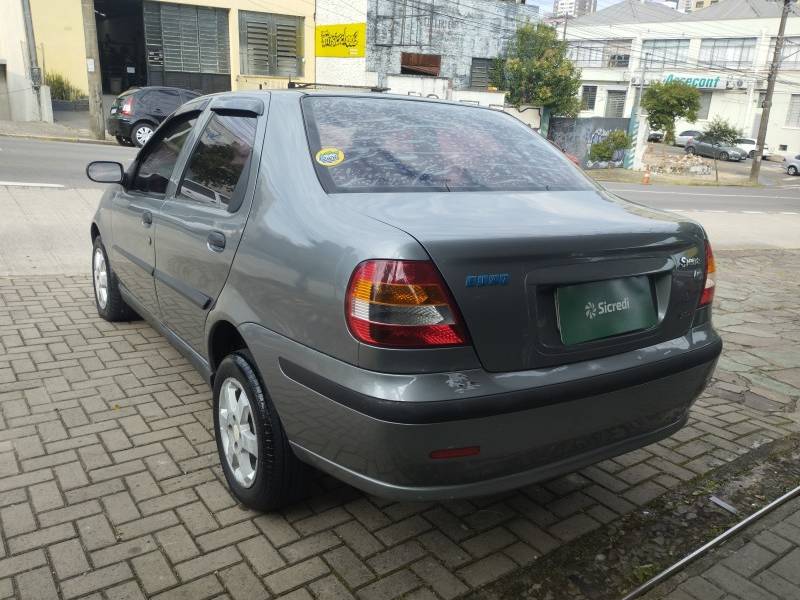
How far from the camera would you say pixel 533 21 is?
1502 inches

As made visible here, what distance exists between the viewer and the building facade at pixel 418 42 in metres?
31.9

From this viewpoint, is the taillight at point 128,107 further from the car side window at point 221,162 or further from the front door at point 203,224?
the car side window at point 221,162

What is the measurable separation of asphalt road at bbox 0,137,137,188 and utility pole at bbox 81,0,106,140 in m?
1.47

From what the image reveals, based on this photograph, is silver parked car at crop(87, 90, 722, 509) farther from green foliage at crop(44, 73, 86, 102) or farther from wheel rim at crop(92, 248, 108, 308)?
green foliage at crop(44, 73, 86, 102)

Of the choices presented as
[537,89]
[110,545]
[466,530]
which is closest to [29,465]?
[110,545]

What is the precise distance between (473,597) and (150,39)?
30.2m

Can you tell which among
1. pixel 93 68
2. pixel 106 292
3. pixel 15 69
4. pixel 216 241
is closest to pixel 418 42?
pixel 15 69

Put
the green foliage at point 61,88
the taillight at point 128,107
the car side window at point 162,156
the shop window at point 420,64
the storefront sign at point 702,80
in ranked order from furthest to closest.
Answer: the storefront sign at point 702,80 → the shop window at point 420,64 → the green foliage at point 61,88 → the taillight at point 128,107 → the car side window at point 162,156

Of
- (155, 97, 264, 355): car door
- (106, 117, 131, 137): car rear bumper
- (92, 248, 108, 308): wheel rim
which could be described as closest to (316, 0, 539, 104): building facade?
(106, 117, 131, 137): car rear bumper

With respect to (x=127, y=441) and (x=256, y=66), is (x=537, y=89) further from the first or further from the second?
(x=127, y=441)

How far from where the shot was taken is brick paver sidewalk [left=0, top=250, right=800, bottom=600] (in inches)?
99.9

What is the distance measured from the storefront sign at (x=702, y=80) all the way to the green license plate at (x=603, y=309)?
6039cm

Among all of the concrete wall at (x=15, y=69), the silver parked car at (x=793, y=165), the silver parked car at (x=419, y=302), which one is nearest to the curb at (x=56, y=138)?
the concrete wall at (x=15, y=69)

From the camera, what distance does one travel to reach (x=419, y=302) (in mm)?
2166
